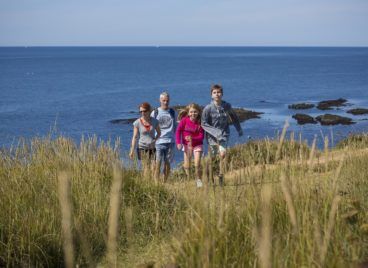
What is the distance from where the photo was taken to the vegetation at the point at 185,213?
359 cm

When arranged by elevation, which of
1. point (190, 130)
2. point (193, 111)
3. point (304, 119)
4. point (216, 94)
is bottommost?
point (304, 119)

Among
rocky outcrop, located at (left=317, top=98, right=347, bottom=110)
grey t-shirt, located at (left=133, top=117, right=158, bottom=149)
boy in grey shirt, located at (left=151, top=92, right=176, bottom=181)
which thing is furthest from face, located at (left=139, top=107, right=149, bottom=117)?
rocky outcrop, located at (left=317, top=98, right=347, bottom=110)

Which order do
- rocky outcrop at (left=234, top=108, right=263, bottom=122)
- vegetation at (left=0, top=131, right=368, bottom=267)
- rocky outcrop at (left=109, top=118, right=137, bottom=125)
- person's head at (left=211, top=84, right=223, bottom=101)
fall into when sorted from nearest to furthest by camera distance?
vegetation at (left=0, top=131, right=368, bottom=267)
person's head at (left=211, top=84, right=223, bottom=101)
rocky outcrop at (left=109, top=118, right=137, bottom=125)
rocky outcrop at (left=234, top=108, right=263, bottom=122)

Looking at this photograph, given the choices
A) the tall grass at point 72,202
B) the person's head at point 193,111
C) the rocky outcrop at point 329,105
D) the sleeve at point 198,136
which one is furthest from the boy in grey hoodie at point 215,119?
the rocky outcrop at point 329,105

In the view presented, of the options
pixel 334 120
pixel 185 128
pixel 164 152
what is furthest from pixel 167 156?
pixel 334 120

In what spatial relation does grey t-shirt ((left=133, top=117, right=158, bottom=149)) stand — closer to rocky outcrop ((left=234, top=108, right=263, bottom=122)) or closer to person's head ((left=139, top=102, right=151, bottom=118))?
person's head ((left=139, top=102, right=151, bottom=118))

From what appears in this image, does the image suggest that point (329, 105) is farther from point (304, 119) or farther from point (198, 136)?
point (198, 136)

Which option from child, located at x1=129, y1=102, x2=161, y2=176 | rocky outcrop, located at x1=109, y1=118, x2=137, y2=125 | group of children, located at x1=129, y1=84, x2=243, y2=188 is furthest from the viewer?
rocky outcrop, located at x1=109, y1=118, x2=137, y2=125

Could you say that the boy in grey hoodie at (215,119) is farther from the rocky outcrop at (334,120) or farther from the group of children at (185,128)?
the rocky outcrop at (334,120)

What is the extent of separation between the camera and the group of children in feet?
30.3

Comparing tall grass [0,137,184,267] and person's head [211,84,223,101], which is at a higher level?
person's head [211,84,223,101]

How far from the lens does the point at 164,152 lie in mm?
9625

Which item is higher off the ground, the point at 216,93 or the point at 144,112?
the point at 216,93

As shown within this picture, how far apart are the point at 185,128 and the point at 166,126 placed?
425mm
